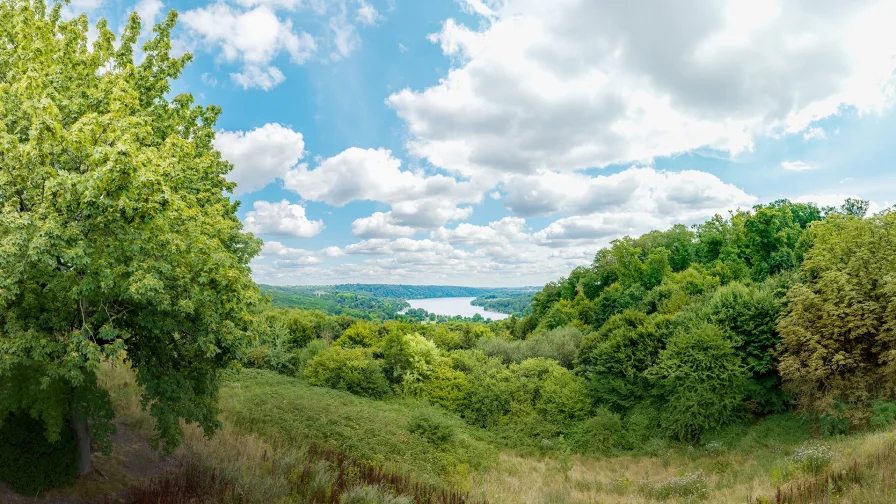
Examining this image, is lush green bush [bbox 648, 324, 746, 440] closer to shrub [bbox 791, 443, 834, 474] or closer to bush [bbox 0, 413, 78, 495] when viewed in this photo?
shrub [bbox 791, 443, 834, 474]

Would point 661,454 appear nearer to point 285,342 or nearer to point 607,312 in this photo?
point 607,312

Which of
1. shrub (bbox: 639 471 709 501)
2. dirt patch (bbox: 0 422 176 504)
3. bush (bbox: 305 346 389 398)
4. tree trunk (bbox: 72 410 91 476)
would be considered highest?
tree trunk (bbox: 72 410 91 476)

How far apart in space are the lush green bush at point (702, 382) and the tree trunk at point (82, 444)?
2168 centimetres

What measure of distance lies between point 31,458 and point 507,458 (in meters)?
17.6

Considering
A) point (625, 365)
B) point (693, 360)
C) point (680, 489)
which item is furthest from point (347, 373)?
point (693, 360)

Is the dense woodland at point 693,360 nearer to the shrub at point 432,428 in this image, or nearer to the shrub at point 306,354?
the shrub at point 306,354

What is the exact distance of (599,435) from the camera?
74.5 feet

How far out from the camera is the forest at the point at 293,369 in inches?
301

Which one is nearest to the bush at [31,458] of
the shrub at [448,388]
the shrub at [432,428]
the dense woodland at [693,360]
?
the dense woodland at [693,360]

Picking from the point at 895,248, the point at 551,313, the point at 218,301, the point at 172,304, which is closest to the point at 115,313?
the point at 172,304

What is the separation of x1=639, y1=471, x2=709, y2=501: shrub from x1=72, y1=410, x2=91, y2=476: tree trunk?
15902mm

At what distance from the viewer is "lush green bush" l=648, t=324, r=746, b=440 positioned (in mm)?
20766

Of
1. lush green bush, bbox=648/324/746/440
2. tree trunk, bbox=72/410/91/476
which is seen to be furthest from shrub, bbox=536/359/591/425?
tree trunk, bbox=72/410/91/476

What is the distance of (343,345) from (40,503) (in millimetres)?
24456
